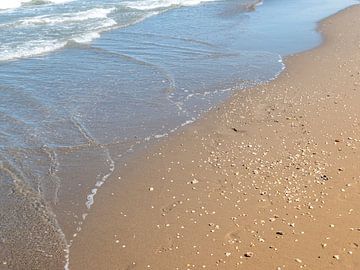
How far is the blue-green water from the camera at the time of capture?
25.1ft

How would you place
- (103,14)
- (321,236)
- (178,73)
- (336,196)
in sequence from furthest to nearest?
(103,14), (178,73), (336,196), (321,236)

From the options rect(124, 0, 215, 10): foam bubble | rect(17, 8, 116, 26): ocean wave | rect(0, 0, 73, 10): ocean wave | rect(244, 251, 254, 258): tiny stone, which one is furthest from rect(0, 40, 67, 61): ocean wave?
rect(244, 251, 254, 258): tiny stone

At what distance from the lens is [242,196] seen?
7656 mm

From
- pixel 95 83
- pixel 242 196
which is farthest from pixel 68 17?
pixel 242 196

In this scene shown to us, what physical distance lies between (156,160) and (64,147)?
5.84 ft

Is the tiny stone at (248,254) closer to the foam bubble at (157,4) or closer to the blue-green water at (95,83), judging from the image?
the blue-green water at (95,83)

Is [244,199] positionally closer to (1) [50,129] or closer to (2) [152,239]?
(2) [152,239]

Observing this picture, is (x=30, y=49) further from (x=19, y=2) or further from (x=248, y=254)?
(x=248, y=254)

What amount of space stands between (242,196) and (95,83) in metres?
6.38

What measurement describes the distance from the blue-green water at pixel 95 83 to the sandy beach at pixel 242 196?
50 cm

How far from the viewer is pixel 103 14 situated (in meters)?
22.6

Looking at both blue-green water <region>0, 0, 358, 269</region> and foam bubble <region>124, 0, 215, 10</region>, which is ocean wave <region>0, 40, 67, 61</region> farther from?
foam bubble <region>124, 0, 215, 10</region>

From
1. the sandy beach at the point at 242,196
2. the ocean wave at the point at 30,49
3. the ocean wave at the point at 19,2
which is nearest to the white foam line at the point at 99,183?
the sandy beach at the point at 242,196

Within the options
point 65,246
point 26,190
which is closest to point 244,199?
point 65,246
